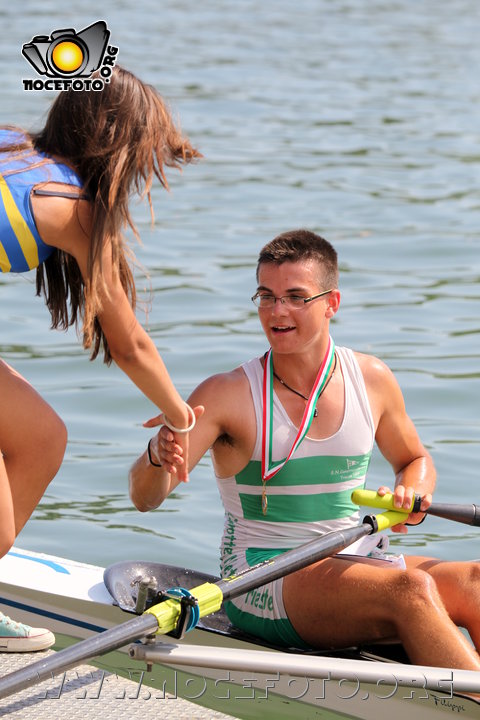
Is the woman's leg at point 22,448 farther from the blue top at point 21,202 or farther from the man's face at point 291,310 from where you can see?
the man's face at point 291,310

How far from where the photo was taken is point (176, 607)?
3.49 m

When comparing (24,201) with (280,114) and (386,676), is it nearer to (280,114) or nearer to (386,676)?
(386,676)

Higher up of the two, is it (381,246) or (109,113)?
(109,113)

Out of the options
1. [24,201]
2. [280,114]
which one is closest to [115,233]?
[24,201]

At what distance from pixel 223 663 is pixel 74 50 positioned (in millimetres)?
3340

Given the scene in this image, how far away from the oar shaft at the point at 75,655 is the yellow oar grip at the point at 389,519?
992 mm

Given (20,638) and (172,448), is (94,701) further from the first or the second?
(172,448)

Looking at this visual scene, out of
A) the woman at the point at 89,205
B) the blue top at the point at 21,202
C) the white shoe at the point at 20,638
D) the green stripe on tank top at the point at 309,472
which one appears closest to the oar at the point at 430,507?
the green stripe on tank top at the point at 309,472

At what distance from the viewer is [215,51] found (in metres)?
21.0

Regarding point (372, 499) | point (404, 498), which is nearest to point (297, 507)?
point (372, 499)

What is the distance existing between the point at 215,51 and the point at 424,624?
18.3 meters

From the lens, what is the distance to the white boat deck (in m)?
3.71

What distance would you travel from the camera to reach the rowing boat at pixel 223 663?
3.42 metres

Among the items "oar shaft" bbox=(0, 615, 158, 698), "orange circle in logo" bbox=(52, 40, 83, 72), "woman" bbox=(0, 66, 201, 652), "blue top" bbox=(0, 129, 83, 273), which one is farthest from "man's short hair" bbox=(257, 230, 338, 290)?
"orange circle in logo" bbox=(52, 40, 83, 72)
